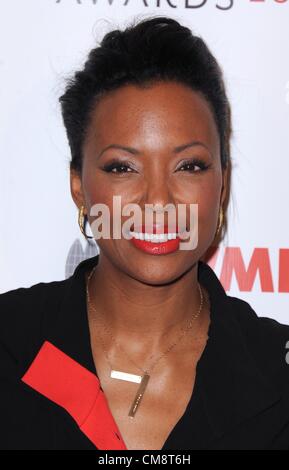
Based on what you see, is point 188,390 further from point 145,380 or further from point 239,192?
point 239,192

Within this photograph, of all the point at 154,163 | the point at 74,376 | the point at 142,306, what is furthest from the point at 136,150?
the point at 74,376

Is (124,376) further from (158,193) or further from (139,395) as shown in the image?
(158,193)

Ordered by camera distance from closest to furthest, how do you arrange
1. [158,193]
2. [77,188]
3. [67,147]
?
[158,193], [77,188], [67,147]

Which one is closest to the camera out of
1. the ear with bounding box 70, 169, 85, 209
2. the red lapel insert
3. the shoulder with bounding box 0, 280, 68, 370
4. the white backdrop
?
the red lapel insert

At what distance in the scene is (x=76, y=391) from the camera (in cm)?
135

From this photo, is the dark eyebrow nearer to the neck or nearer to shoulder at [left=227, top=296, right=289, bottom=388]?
the neck

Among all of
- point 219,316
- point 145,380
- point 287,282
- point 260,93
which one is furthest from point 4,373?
point 260,93

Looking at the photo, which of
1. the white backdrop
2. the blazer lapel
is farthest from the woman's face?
the white backdrop

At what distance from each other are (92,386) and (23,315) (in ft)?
0.71

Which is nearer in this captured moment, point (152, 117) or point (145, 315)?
point (152, 117)

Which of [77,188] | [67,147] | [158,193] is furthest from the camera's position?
[67,147]

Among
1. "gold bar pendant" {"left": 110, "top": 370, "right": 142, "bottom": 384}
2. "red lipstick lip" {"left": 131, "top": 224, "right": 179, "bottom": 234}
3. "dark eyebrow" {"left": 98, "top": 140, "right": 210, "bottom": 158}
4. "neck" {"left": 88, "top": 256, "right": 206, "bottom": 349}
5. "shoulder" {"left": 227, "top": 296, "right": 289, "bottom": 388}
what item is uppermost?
"dark eyebrow" {"left": 98, "top": 140, "right": 210, "bottom": 158}

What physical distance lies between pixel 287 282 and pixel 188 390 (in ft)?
1.56

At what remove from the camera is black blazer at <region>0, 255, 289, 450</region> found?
131 centimetres
